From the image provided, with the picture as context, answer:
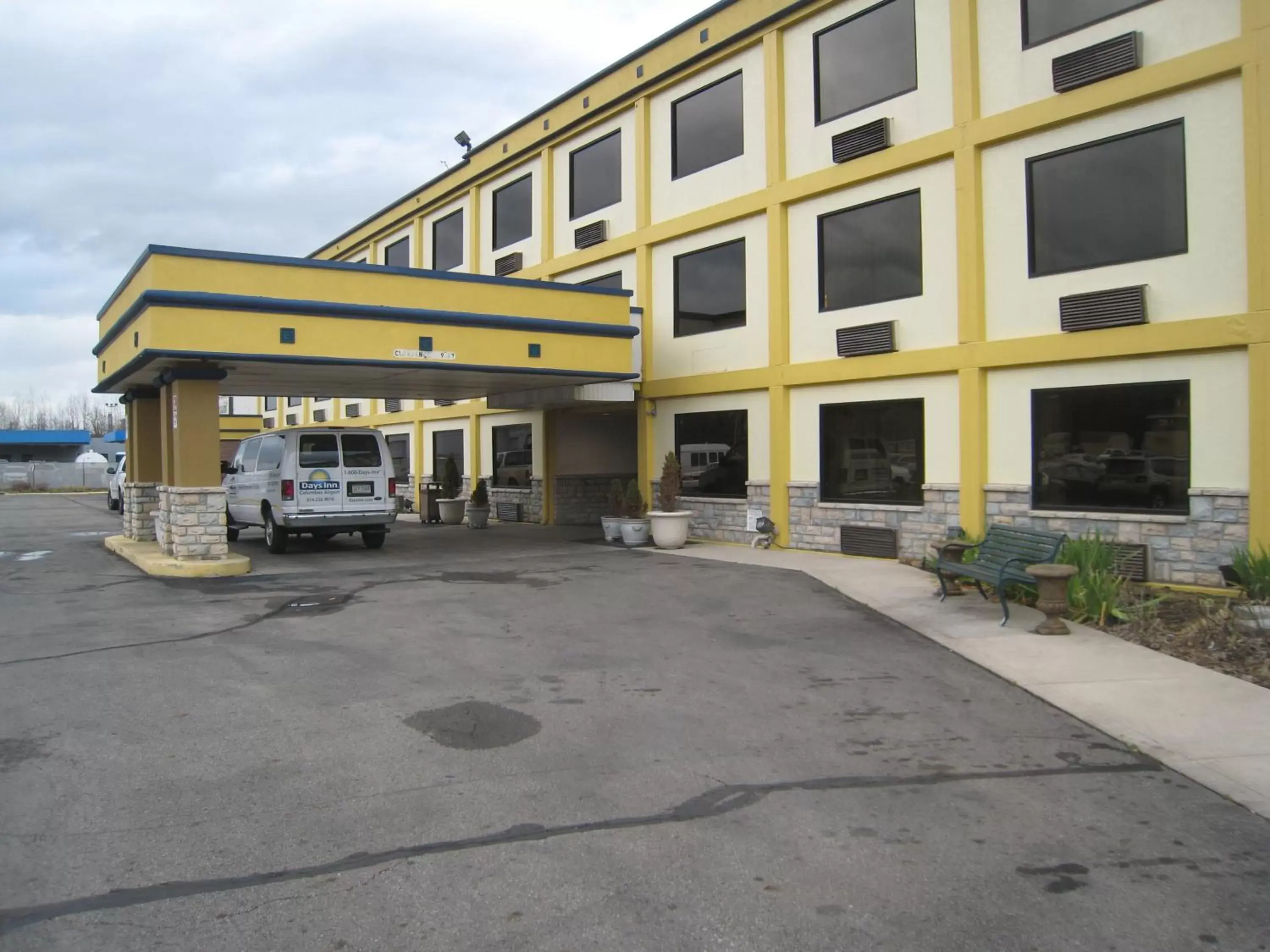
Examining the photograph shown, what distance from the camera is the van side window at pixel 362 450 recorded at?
52.6 ft

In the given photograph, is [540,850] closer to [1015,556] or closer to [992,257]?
[1015,556]

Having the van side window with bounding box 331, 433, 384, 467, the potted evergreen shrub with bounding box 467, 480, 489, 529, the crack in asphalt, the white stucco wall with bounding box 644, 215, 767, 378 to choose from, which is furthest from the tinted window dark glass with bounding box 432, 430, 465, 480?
the crack in asphalt

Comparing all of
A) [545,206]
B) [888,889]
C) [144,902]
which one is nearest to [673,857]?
[888,889]

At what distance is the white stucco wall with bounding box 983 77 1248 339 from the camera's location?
10.6 metres

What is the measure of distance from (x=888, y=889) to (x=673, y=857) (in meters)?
0.92

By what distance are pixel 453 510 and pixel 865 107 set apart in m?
14.3

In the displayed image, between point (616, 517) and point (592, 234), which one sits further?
point (592, 234)

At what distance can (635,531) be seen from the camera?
17.1m

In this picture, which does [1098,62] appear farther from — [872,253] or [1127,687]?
[1127,687]

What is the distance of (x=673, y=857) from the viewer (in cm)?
407

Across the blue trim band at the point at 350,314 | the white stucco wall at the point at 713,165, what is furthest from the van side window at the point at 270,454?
the white stucco wall at the point at 713,165

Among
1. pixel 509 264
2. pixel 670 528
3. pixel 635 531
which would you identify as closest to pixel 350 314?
pixel 635 531

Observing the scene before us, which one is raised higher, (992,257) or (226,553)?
(992,257)

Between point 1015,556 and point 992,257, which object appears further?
point 992,257
